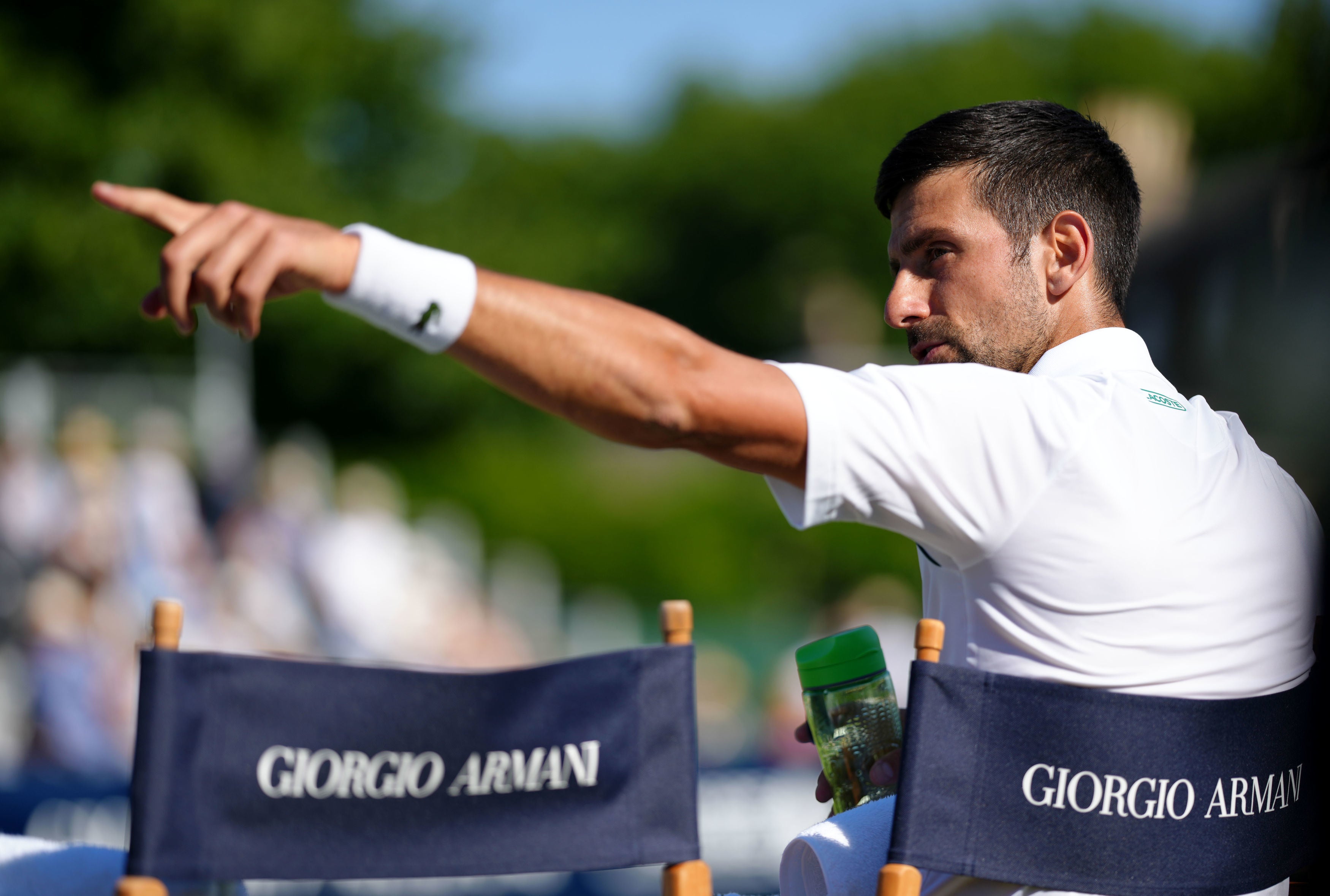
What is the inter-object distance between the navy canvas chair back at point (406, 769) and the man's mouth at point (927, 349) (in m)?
0.68

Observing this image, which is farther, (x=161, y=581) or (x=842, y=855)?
(x=161, y=581)

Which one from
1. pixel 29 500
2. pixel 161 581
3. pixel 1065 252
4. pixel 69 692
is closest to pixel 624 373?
pixel 1065 252

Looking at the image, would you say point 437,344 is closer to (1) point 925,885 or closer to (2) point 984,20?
(1) point 925,885

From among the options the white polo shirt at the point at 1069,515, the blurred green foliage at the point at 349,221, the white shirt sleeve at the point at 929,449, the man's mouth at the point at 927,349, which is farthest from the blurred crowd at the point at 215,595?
the blurred green foliage at the point at 349,221

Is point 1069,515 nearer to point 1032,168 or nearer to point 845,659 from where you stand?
point 845,659

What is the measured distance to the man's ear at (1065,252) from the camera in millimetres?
2299

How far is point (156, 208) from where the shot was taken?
1671mm

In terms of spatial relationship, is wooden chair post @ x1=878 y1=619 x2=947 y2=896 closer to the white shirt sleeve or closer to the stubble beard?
the white shirt sleeve

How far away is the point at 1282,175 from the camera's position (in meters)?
3.03

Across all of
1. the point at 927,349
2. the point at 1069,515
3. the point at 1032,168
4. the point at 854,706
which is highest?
the point at 1032,168

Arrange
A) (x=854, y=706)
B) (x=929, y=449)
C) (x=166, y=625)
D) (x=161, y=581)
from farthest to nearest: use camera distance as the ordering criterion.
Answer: (x=161, y=581) < (x=854, y=706) < (x=166, y=625) < (x=929, y=449)

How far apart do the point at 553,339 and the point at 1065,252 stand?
1.04 metres

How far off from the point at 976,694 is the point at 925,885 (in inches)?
13.7

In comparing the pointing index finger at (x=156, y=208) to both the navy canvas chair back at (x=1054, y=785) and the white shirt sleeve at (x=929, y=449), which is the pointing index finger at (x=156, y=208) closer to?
the white shirt sleeve at (x=929, y=449)
